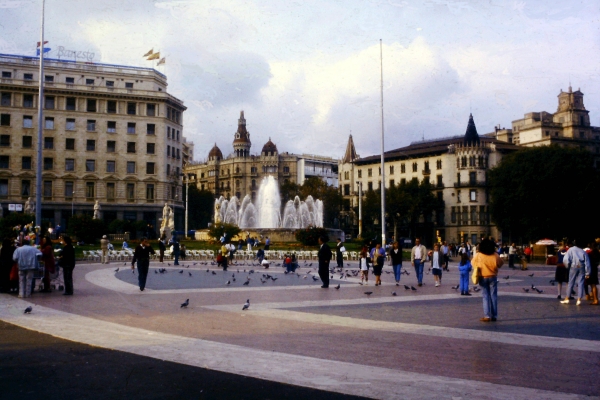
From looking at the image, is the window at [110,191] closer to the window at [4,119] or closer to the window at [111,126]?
the window at [111,126]

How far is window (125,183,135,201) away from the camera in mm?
78250

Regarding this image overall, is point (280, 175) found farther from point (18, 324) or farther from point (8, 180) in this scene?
point (18, 324)

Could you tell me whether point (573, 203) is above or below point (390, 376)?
above

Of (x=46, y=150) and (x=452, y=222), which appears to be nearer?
(x=46, y=150)

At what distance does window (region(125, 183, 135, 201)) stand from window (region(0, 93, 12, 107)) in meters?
17.2

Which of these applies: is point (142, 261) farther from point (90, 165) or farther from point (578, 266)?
point (90, 165)

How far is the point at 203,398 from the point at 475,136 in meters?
92.7

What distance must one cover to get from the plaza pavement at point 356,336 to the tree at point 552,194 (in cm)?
4613

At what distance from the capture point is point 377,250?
21.6 metres

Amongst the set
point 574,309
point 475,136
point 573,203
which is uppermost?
point 475,136

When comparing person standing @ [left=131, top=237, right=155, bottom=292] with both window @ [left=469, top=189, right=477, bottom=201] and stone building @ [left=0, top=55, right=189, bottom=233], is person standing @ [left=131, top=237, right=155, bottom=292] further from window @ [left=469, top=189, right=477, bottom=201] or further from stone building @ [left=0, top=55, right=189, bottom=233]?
window @ [left=469, top=189, right=477, bottom=201]

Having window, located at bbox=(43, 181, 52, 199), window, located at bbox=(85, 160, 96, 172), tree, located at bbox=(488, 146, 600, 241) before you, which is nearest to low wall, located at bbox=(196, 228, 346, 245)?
tree, located at bbox=(488, 146, 600, 241)

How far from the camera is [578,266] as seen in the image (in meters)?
15.5

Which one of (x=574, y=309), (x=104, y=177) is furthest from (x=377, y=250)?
(x=104, y=177)
